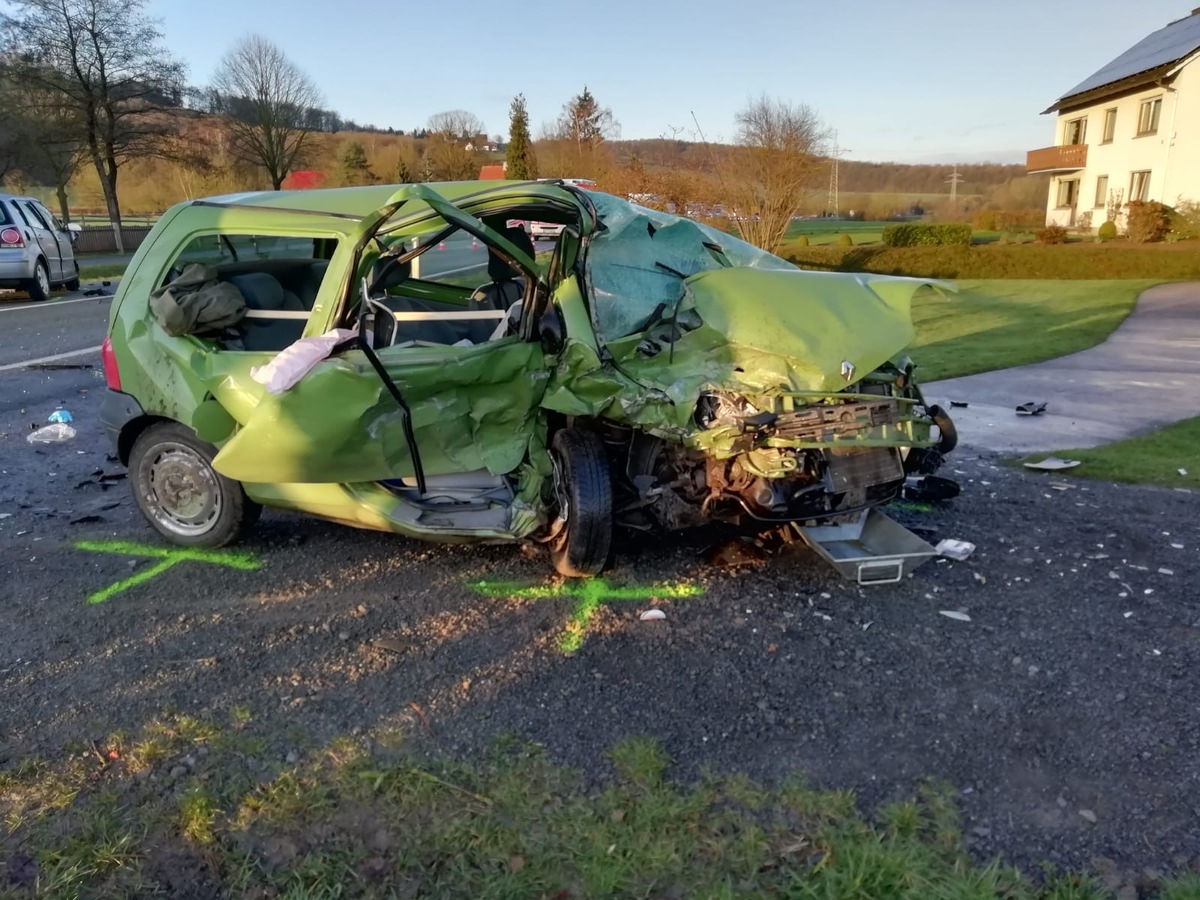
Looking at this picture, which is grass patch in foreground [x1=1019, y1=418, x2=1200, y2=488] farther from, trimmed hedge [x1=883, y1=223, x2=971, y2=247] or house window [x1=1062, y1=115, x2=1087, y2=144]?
house window [x1=1062, y1=115, x2=1087, y2=144]

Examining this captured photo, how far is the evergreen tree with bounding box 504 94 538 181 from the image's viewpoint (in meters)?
43.3

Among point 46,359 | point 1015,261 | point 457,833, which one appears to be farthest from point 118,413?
point 1015,261

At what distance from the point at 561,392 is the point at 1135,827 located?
2.81 m

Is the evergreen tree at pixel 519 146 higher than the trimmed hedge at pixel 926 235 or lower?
higher

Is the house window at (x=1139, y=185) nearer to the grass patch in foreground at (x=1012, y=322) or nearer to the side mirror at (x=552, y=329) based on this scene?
the grass patch in foreground at (x=1012, y=322)

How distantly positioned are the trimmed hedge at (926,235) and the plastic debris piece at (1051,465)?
79.1 ft

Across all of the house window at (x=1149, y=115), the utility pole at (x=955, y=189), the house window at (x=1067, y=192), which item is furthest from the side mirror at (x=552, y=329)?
the utility pole at (x=955, y=189)

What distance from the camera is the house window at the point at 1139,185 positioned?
31.4m

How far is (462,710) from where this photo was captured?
10.8 ft

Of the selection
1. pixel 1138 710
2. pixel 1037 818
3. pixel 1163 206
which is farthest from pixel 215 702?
pixel 1163 206

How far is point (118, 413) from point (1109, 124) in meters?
40.1

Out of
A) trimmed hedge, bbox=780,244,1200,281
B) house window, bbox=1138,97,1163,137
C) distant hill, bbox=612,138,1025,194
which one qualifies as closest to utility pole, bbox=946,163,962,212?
distant hill, bbox=612,138,1025,194

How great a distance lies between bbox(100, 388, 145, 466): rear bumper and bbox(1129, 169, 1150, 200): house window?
35.3 meters

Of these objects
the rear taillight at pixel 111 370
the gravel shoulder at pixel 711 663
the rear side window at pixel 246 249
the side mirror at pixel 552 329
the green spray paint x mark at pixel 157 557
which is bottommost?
the gravel shoulder at pixel 711 663
